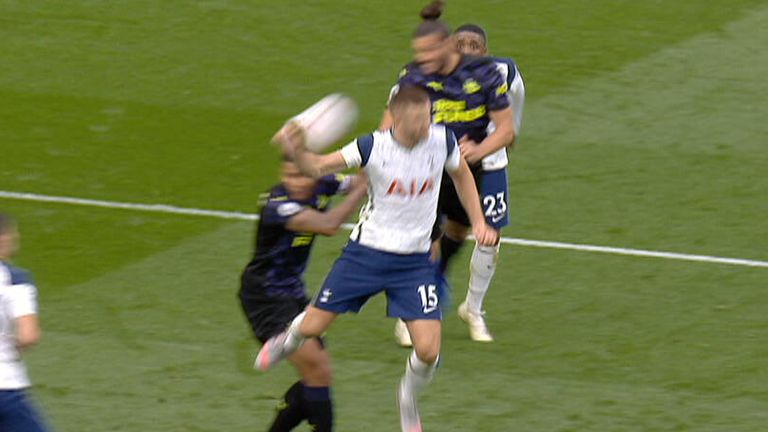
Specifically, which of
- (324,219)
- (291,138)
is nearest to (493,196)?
(324,219)

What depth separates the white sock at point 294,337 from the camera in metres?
9.98

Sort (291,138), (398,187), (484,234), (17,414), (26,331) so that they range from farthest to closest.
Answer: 1. (484,234)
2. (398,187)
3. (291,138)
4. (17,414)
5. (26,331)

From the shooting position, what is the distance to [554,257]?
14242 mm

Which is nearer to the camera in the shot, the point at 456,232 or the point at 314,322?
the point at 314,322

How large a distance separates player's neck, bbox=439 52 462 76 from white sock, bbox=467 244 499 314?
Answer: 4.42ft

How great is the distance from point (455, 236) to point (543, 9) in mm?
8919

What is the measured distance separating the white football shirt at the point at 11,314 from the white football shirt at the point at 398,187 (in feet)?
6.78

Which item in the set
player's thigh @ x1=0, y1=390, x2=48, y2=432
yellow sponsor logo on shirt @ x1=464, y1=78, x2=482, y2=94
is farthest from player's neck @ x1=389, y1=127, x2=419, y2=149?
player's thigh @ x1=0, y1=390, x2=48, y2=432

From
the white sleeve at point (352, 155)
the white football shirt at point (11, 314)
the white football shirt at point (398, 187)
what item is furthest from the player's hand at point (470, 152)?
the white football shirt at point (11, 314)

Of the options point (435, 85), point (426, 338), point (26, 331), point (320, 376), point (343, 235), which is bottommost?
point (343, 235)

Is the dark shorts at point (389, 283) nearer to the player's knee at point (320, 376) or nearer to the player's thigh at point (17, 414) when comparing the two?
the player's knee at point (320, 376)

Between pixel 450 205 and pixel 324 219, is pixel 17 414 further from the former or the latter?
pixel 450 205

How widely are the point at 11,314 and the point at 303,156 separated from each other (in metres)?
A: 1.86

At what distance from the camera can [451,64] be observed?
1176cm
